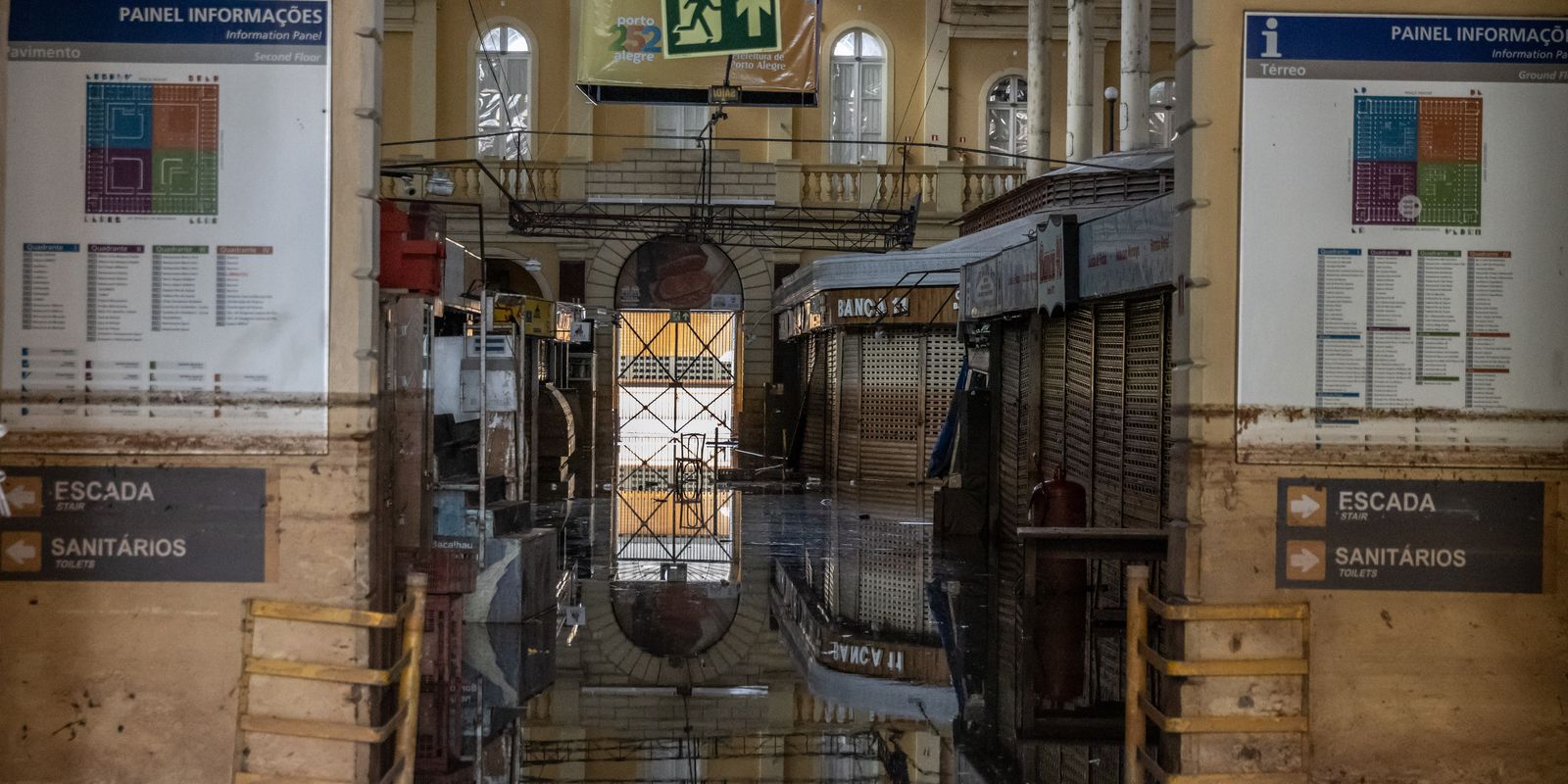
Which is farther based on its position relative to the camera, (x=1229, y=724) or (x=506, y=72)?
(x=506, y=72)

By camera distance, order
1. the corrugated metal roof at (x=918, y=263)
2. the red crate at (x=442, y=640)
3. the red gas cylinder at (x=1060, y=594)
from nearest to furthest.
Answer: the red crate at (x=442, y=640) → the red gas cylinder at (x=1060, y=594) → the corrugated metal roof at (x=918, y=263)

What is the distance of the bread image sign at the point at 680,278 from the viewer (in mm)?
33156

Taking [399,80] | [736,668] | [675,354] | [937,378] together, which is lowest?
[736,668]

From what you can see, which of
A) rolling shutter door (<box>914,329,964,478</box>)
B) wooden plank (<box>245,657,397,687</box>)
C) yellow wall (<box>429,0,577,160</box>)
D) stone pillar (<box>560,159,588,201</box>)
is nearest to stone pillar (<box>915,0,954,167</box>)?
stone pillar (<box>560,159,588,201</box>)

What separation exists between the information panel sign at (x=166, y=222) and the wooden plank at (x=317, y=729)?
38.4 inches

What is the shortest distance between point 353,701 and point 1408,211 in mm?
4204

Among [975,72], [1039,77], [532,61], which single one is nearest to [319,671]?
[1039,77]

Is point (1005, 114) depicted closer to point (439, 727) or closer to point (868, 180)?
point (868, 180)

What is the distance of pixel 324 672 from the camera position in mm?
5414

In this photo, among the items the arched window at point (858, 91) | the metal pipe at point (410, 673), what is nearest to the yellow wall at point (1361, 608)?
the metal pipe at point (410, 673)

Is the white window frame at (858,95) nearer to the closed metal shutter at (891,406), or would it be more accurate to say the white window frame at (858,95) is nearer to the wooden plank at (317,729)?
the closed metal shutter at (891,406)

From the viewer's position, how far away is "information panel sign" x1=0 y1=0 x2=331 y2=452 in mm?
5570

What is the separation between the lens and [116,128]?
5.58 m

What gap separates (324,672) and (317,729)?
0.20m
